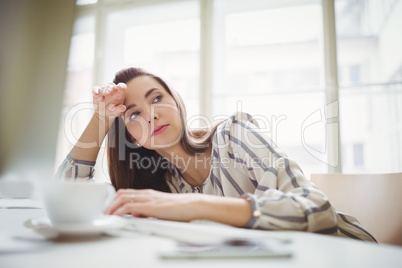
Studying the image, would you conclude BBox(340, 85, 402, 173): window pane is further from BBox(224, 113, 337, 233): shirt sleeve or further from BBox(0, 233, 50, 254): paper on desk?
BBox(0, 233, 50, 254): paper on desk

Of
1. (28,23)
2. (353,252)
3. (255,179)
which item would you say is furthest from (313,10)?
(28,23)

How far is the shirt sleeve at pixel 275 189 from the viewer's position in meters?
0.51

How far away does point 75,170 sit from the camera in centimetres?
125

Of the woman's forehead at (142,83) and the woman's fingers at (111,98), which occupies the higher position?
the woman's forehead at (142,83)

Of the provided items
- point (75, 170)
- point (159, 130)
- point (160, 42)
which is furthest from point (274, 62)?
point (75, 170)

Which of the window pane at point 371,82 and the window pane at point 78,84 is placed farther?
the window pane at point 78,84

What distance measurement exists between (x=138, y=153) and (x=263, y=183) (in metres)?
0.80

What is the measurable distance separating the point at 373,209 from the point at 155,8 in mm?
3207

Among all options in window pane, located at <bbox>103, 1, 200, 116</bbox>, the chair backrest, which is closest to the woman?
the chair backrest

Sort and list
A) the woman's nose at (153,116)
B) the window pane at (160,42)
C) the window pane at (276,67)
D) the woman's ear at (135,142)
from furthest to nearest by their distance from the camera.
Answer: the window pane at (160,42)
the window pane at (276,67)
the woman's ear at (135,142)
the woman's nose at (153,116)

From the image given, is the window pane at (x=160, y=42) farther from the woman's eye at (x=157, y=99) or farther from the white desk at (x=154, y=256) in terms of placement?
the white desk at (x=154, y=256)

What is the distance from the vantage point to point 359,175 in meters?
1.09

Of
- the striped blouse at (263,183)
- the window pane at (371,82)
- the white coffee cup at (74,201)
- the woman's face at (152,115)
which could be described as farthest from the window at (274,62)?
the white coffee cup at (74,201)

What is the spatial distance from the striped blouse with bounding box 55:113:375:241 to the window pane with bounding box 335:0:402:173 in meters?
2.14
